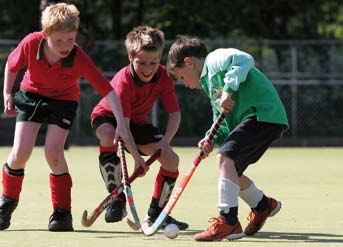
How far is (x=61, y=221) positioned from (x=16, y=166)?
46 cm

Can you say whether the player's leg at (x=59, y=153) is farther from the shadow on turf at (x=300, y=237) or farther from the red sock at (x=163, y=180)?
the shadow on turf at (x=300, y=237)

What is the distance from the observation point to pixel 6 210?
247 inches

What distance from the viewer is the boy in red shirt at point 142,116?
252 inches

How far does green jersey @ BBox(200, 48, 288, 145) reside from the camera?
5785mm

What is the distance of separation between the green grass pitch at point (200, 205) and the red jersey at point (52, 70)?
2.82 ft

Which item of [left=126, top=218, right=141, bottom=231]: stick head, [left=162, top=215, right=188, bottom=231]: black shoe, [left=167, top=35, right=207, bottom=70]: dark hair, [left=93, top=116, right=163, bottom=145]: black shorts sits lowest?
[left=162, top=215, right=188, bottom=231]: black shoe

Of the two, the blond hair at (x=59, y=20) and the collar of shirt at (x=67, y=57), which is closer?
the blond hair at (x=59, y=20)

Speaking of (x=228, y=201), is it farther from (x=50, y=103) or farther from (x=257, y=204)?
(x=50, y=103)

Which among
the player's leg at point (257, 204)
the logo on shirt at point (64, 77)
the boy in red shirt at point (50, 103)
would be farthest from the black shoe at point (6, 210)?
the player's leg at point (257, 204)

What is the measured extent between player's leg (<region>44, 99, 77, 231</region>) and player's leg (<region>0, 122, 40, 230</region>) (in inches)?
4.2

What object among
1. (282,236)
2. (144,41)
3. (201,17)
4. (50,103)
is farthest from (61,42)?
(201,17)

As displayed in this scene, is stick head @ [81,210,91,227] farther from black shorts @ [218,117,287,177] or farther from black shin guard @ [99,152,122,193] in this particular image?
black shorts @ [218,117,287,177]

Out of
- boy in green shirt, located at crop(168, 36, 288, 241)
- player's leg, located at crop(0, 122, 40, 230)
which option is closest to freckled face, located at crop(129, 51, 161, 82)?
boy in green shirt, located at crop(168, 36, 288, 241)

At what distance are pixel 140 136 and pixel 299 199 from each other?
1857 mm
